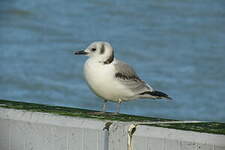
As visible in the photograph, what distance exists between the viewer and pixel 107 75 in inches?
253

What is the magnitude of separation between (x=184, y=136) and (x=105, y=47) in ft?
6.83

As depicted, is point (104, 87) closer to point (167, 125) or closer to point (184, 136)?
point (167, 125)

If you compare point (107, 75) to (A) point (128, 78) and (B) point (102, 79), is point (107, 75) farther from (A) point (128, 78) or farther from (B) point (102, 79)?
(A) point (128, 78)

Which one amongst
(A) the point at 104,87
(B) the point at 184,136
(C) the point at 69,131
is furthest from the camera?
(A) the point at 104,87

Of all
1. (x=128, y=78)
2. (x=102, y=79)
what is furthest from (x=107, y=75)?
(x=128, y=78)

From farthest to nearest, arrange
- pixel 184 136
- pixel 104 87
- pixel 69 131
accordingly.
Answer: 1. pixel 104 87
2. pixel 69 131
3. pixel 184 136

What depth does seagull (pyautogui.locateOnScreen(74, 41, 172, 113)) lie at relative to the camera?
20.9ft

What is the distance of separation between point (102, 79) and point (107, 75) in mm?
63

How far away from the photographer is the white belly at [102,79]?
637 centimetres

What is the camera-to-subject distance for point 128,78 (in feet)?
21.8

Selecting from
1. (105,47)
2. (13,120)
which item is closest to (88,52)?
(105,47)

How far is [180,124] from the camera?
5.12m

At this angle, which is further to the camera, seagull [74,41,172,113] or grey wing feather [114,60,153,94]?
grey wing feather [114,60,153,94]

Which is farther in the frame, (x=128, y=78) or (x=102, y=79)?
(x=128, y=78)
